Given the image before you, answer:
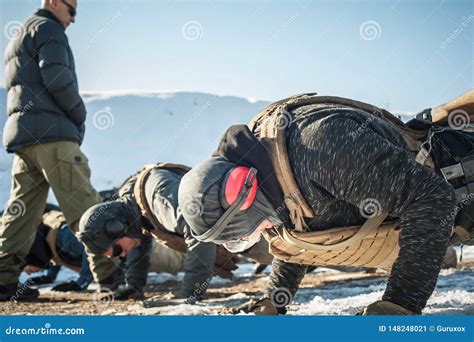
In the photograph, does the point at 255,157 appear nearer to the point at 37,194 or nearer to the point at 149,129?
the point at 37,194

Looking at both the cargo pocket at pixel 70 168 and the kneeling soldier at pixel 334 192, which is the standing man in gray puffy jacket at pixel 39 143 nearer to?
the cargo pocket at pixel 70 168

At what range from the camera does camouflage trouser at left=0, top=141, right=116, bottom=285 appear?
4684 millimetres

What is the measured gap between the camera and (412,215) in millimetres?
2305

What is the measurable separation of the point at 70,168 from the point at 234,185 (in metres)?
2.56

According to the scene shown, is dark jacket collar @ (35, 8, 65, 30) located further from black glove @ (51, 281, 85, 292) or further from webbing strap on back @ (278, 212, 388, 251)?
webbing strap on back @ (278, 212, 388, 251)

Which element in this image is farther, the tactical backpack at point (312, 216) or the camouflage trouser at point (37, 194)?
the camouflage trouser at point (37, 194)

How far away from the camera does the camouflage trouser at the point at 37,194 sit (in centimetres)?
468

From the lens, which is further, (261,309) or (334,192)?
(261,309)

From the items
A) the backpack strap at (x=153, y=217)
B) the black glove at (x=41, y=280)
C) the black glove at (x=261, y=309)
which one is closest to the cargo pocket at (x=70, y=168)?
the backpack strap at (x=153, y=217)

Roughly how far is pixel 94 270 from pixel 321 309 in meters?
2.24

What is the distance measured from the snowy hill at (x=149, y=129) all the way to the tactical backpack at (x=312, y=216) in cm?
914

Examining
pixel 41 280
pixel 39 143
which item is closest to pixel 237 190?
pixel 39 143

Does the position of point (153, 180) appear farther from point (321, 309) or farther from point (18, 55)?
point (321, 309)

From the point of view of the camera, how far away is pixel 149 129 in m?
14.2
